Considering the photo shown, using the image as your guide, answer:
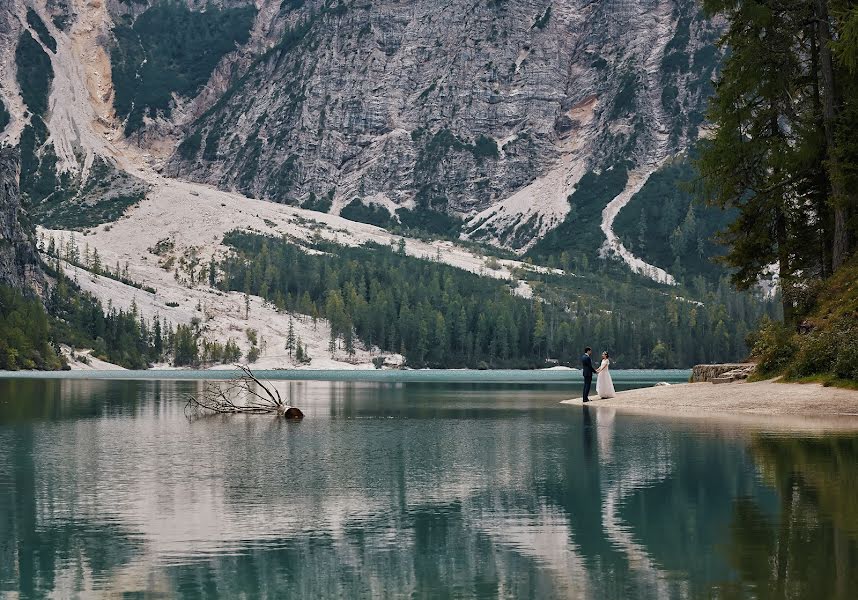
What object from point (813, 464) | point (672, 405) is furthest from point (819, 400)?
point (813, 464)

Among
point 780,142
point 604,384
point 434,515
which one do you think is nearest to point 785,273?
point 780,142

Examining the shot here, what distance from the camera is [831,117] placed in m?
61.2

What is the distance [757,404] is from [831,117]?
17337mm

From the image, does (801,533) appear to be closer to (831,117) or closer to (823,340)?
(823,340)

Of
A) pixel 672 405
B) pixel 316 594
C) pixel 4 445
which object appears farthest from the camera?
pixel 672 405

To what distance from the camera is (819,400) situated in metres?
50.7

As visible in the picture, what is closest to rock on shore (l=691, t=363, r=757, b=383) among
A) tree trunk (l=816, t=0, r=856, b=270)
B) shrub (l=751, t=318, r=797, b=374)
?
shrub (l=751, t=318, r=797, b=374)

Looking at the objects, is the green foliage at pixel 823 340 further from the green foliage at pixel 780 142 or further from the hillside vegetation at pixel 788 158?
the green foliage at pixel 780 142

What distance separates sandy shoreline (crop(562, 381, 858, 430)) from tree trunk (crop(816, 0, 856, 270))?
858cm

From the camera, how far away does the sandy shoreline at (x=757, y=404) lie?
156ft

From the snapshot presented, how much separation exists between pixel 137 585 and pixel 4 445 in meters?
24.9

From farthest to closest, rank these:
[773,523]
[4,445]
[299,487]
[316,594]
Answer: [4,445] < [299,487] < [773,523] < [316,594]

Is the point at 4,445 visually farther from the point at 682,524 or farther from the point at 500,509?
the point at 682,524

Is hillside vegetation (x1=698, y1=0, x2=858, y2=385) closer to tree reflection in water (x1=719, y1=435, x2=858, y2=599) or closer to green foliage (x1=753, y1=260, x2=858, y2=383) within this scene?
green foliage (x1=753, y1=260, x2=858, y2=383)
